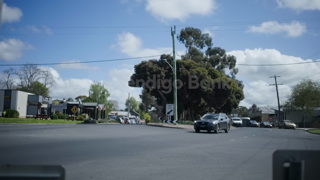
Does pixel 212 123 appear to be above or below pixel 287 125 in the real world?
above

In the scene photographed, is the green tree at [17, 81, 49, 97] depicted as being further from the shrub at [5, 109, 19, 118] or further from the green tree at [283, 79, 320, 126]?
the green tree at [283, 79, 320, 126]

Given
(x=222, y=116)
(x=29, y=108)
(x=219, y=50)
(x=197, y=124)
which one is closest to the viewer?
(x=197, y=124)

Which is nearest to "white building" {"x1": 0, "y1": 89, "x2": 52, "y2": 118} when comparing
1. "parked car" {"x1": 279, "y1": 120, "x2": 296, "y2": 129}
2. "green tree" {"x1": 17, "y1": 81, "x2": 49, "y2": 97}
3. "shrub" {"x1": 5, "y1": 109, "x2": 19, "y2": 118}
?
"shrub" {"x1": 5, "y1": 109, "x2": 19, "y2": 118}

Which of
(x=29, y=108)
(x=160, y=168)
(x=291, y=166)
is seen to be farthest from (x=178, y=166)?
(x=29, y=108)

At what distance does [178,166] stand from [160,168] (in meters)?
0.58

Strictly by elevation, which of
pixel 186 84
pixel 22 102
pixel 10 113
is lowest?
pixel 10 113

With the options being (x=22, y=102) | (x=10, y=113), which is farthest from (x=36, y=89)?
(x=10, y=113)

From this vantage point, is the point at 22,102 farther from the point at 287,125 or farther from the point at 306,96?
the point at 306,96

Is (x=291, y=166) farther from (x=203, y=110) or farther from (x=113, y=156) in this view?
(x=203, y=110)

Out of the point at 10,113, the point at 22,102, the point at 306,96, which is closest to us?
the point at 10,113

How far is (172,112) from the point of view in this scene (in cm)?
3497

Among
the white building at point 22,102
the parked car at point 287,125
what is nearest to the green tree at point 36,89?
the white building at point 22,102

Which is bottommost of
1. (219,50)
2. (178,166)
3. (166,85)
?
(178,166)

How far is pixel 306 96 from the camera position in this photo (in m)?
62.8
